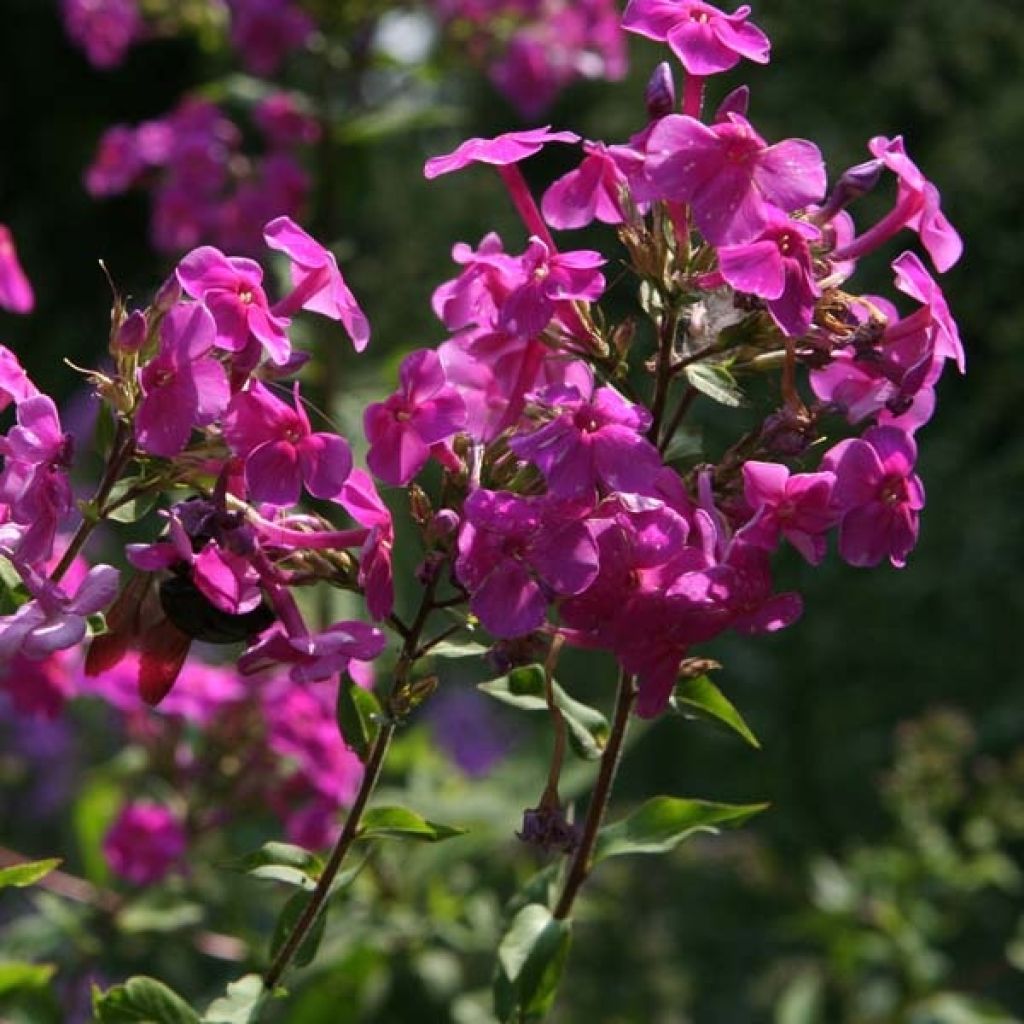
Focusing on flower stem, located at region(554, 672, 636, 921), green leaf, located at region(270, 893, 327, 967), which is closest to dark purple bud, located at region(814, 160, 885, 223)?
flower stem, located at region(554, 672, 636, 921)

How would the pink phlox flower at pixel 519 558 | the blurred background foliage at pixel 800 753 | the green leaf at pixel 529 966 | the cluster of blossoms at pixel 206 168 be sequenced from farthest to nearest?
the cluster of blossoms at pixel 206 168, the blurred background foliage at pixel 800 753, the green leaf at pixel 529 966, the pink phlox flower at pixel 519 558

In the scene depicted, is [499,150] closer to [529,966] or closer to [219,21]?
[529,966]

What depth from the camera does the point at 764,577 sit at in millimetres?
1006

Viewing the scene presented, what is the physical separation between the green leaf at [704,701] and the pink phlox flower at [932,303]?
27 centimetres

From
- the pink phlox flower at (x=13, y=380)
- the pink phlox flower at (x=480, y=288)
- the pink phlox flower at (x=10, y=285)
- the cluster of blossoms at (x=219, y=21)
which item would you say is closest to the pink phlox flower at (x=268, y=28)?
the cluster of blossoms at (x=219, y=21)

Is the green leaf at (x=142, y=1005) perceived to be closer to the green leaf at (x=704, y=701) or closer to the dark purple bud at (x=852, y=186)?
the green leaf at (x=704, y=701)

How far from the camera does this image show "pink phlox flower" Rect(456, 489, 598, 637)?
96 centimetres

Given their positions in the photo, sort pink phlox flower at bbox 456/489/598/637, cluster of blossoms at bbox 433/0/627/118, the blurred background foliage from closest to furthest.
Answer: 1. pink phlox flower at bbox 456/489/598/637
2. the blurred background foliage
3. cluster of blossoms at bbox 433/0/627/118

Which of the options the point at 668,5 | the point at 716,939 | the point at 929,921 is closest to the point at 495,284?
the point at 668,5

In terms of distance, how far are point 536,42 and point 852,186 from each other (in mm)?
1791

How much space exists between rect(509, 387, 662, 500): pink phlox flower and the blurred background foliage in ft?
3.62

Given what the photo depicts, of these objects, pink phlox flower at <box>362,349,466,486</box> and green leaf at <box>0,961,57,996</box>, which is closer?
pink phlox flower at <box>362,349,466,486</box>

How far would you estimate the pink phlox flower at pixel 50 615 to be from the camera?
3.25 ft

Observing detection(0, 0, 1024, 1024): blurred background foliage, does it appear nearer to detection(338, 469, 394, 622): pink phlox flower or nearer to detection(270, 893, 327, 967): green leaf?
detection(270, 893, 327, 967): green leaf
